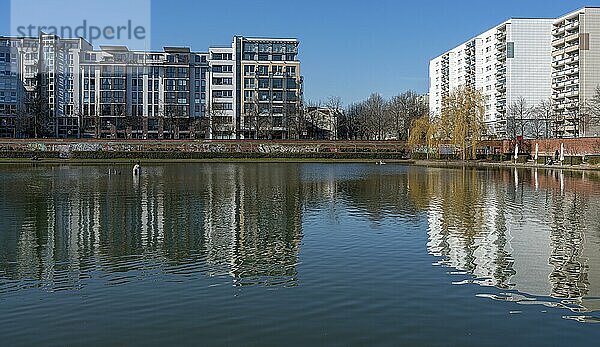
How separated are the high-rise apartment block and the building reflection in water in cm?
5625

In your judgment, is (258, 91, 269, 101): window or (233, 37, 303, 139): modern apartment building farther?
(258, 91, 269, 101): window

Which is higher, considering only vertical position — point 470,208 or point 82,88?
point 82,88

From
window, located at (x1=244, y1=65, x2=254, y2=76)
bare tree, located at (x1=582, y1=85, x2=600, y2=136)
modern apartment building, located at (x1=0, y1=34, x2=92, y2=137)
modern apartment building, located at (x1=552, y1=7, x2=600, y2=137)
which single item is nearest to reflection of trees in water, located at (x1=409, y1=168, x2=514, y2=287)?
bare tree, located at (x1=582, y1=85, x2=600, y2=136)

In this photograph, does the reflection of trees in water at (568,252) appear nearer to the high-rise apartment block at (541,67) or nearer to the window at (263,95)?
the high-rise apartment block at (541,67)

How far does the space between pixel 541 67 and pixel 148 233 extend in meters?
88.6

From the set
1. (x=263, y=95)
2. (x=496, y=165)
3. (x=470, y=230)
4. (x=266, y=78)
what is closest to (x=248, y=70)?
(x=266, y=78)

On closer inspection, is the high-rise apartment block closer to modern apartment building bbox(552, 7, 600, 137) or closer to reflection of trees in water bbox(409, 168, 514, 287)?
modern apartment building bbox(552, 7, 600, 137)

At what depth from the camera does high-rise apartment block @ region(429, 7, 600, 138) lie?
8462cm

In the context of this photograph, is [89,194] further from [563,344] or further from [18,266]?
[563,344]

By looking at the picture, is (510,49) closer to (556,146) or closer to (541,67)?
(541,67)

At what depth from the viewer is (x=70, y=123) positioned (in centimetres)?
11244

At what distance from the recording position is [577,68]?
86250mm

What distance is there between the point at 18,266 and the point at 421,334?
27.1 ft

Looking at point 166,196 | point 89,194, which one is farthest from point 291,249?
point 89,194
